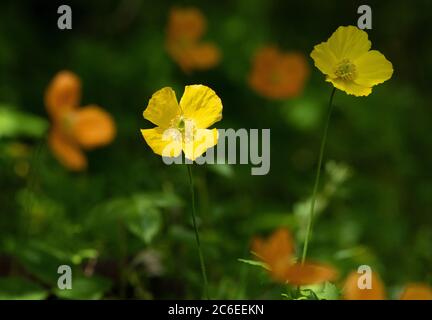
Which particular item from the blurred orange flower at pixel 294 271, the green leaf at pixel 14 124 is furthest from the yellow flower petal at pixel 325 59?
the green leaf at pixel 14 124

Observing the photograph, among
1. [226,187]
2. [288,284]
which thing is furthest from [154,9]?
[288,284]

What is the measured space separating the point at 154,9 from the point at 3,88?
38.8 inches

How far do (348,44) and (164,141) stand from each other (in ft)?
0.94

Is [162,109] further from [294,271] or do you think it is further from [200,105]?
[294,271]

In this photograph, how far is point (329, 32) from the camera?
11.0 feet

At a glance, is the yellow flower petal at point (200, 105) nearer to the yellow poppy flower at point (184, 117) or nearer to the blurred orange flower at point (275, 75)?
the yellow poppy flower at point (184, 117)

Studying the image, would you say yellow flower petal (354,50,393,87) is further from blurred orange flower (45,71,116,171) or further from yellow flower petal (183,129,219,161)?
blurred orange flower (45,71,116,171)

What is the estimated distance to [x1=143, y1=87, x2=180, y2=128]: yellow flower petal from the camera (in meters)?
1.07

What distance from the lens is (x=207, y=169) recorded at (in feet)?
6.91

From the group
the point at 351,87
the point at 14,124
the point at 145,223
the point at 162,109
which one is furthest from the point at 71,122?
the point at 351,87

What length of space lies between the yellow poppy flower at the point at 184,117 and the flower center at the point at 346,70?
17 centimetres

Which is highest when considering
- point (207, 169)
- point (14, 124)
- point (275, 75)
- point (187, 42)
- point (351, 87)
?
point (187, 42)

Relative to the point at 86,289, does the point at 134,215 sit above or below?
above
